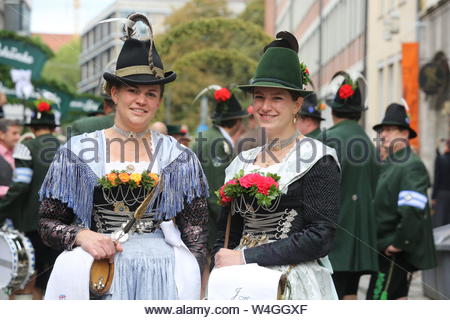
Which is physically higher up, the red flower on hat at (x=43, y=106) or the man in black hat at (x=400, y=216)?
the red flower on hat at (x=43, y=106)

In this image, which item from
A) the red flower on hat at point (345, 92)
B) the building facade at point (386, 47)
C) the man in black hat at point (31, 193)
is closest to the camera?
the red flower on hat at point (345, 92)

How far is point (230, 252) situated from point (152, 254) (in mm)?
337

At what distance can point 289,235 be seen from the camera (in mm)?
4184

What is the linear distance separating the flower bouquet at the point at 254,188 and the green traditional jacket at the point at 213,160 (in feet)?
12.9

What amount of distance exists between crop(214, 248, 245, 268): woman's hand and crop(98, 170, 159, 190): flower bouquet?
0.41 m

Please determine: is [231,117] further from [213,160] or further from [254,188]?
[254,188]

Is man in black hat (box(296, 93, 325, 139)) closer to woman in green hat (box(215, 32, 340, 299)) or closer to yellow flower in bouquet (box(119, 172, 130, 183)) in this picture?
woman in green hat (box(215, 32, 340, 299))

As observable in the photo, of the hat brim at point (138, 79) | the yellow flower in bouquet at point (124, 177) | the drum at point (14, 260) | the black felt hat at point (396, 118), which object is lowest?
the drum at point (14, 260)

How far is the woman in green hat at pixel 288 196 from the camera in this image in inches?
161

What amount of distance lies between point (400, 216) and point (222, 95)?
2217 mm

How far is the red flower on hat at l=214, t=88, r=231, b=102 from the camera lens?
371 inches

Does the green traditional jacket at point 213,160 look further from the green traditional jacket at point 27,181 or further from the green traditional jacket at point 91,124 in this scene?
the green traditional jacket at point 27,181

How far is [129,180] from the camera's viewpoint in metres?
4.16

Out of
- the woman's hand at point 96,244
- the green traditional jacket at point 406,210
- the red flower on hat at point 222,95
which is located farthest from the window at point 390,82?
the woman's hand at point 96,244
